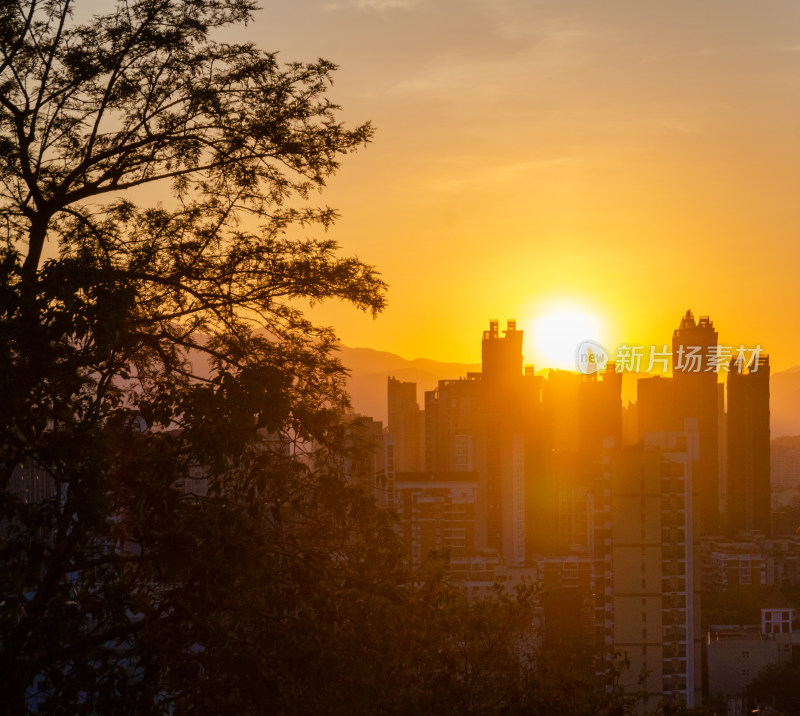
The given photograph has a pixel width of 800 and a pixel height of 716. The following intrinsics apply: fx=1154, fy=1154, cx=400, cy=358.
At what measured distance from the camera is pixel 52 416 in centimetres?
380

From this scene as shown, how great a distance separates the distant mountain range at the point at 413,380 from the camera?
4050 cm

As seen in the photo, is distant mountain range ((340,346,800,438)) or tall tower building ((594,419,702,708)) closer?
tall tower building ((594,419,702,708))

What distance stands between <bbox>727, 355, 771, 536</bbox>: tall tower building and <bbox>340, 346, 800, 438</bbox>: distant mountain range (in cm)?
446

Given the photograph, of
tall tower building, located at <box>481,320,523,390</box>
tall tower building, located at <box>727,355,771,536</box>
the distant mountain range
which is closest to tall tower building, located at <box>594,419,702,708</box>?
the distant mountain range

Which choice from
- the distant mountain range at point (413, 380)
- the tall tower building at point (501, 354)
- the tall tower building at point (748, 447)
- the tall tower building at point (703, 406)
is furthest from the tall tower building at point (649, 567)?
the tall tower building at point (748, 447)

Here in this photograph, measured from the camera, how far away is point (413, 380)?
5969cm

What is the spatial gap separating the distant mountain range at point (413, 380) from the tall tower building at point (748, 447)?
14.6 ft

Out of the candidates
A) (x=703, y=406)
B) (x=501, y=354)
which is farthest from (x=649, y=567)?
(x=703, y=406)

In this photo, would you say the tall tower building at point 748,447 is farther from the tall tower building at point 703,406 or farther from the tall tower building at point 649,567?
the tall tower building at point 649,567

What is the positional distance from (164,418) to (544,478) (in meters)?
24.0

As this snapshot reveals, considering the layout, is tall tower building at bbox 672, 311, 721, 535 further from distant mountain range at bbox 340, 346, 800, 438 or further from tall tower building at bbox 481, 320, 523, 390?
tall tower building at bbox 481, 320, 523, 390

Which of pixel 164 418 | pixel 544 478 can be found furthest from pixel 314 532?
pixel 544 478

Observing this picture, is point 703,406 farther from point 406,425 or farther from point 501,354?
point 406,425

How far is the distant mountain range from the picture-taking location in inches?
1594
